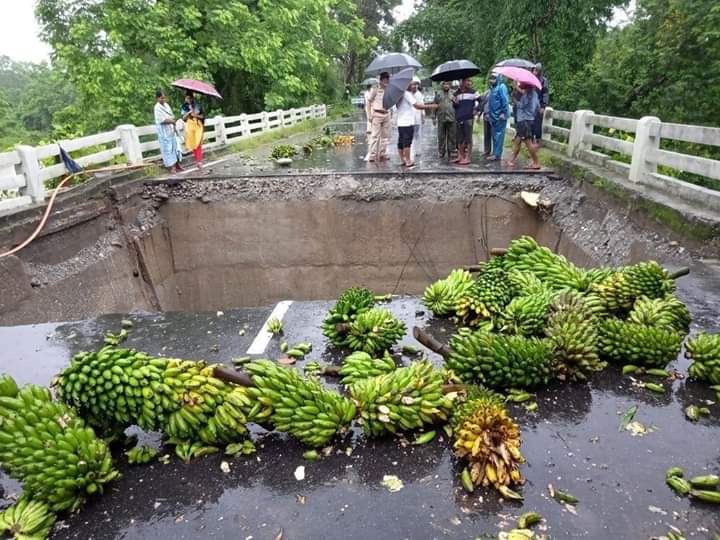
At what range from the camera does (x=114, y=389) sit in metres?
2.37

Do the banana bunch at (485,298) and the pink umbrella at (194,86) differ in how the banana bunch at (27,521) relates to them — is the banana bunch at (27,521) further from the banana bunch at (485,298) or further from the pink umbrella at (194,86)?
the pink umbrella at (194,86)

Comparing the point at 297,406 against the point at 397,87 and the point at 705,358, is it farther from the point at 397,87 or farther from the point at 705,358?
the point at 397,87

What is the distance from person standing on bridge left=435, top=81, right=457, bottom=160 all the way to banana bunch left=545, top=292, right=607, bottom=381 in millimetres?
8261

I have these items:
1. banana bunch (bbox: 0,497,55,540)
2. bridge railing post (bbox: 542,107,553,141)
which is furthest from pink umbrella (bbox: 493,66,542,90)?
banana bunch (bbox: 0,497,55,540)

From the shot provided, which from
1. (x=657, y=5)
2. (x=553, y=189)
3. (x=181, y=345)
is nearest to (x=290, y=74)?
(x=657, y=5)

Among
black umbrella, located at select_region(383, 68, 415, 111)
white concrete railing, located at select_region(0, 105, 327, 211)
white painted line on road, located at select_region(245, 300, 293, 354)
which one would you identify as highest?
black umbrella, located at select_region(383, 68, 415, 111)

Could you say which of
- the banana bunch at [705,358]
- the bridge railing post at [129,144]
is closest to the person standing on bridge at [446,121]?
the bridge railing post at [129,144]

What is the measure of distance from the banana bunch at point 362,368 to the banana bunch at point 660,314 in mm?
1857

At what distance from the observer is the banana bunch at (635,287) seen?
3707mm

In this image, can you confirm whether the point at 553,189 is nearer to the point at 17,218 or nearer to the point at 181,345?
the point at 181,345

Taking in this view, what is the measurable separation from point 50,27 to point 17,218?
14.8m

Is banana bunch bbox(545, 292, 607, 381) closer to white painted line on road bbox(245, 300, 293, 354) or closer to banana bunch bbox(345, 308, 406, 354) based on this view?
banana bunch bbox(345, 308, 406, 354)

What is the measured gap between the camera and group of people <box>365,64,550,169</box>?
30.2 ft

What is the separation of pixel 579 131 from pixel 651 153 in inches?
113
